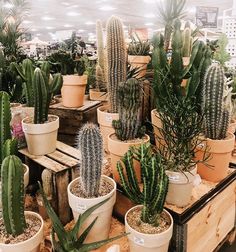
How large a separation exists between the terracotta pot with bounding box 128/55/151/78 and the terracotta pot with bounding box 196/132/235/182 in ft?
2.73

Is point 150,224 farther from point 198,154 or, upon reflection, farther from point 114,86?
point 114,86

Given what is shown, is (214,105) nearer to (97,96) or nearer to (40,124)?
(40,124)

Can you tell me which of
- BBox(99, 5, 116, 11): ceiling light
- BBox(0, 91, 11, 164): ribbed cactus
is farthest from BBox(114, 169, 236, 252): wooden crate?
BBox(99, 5, 116, 11): ceiling light

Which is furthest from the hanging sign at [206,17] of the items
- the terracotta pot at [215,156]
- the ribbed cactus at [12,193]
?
the ribbed cactus at [12,193]

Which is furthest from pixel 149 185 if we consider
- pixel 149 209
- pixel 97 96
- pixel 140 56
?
pixel 97 96

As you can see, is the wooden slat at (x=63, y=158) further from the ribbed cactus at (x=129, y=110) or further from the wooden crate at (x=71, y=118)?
the wooden crate at (x=71, y=118)

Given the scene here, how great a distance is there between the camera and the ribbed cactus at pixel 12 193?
1.19 meters

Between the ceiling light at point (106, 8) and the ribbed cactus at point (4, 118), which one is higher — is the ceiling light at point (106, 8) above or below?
Result: above

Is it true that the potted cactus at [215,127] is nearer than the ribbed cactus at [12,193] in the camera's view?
No

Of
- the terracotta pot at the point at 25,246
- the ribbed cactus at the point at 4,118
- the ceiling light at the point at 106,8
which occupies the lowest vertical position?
the terracotta pot at the point at 25,246

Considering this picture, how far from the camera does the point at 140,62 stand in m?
2.27

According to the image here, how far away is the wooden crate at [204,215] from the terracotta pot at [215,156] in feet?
0.15

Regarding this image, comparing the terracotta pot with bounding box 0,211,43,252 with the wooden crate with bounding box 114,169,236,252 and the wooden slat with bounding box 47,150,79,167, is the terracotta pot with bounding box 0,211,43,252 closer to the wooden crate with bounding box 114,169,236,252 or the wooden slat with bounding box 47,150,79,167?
the wooden slat with bounding box 47,150,79,167

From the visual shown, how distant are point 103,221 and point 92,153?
0.35 meters
